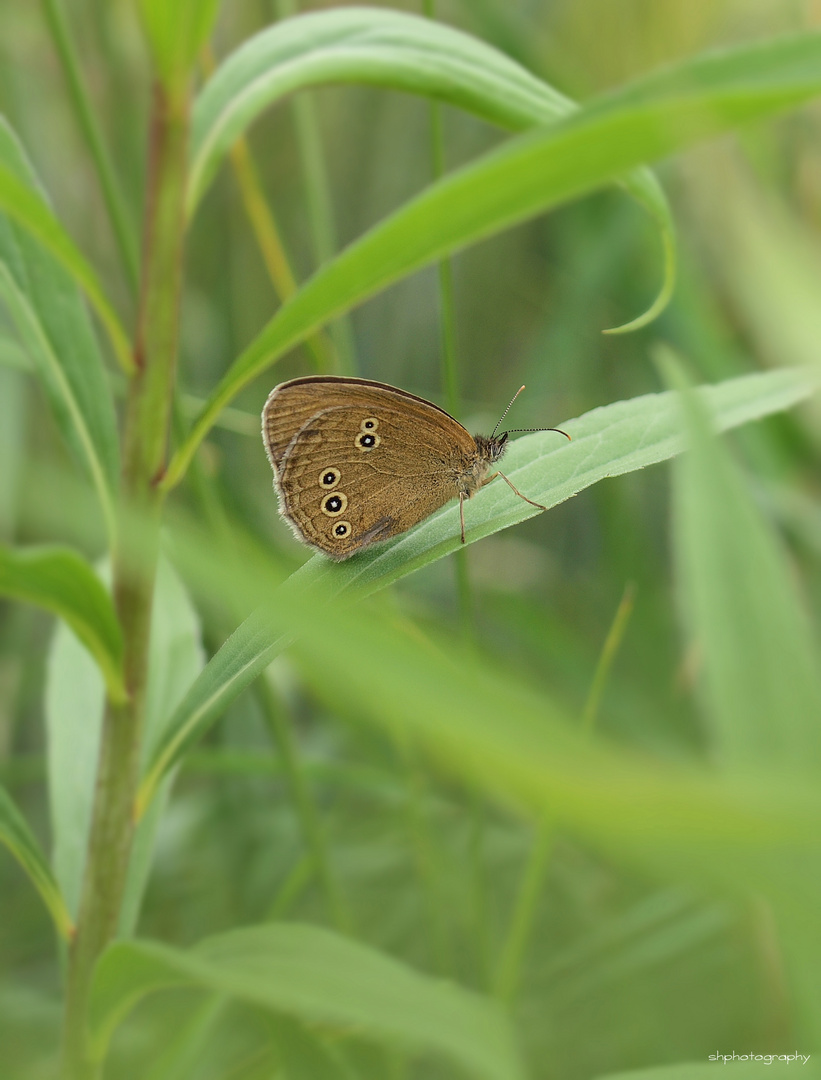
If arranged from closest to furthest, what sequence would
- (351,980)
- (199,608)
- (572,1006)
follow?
(351,980) < (572,1006) < (199,608)

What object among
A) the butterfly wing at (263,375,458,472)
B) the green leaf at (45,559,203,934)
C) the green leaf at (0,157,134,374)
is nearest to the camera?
the green leaf at (0,157,134,374)

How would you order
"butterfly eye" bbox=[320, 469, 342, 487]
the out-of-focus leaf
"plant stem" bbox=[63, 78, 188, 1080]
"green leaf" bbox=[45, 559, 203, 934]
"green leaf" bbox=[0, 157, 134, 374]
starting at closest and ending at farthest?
"green leaf" bbox=[0, 157, 134, 374] < "plant stem" bbox=[63, 78, 188, 1080] < "green leaf" bbox=[45, 559, 203, 934] < "butterfly eye" bbox=[320, 469, 342, 487] < the out-of-focus leaf

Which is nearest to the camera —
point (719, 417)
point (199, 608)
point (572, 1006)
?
point (719, 417)

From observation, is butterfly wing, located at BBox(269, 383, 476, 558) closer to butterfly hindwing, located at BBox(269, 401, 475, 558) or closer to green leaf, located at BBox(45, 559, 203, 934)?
butterfly hindwing, located at BBox(269, 401, 475, 558)

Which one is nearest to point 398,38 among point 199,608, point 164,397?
point 164,397

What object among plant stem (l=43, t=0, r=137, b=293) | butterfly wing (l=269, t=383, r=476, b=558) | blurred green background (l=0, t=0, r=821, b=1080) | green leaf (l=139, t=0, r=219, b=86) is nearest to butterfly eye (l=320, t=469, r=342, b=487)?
butterfly wing (l=269, t=383, r=476, b=558)

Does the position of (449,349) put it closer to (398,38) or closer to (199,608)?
(398,38)

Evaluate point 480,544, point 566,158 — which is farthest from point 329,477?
point 480,544
